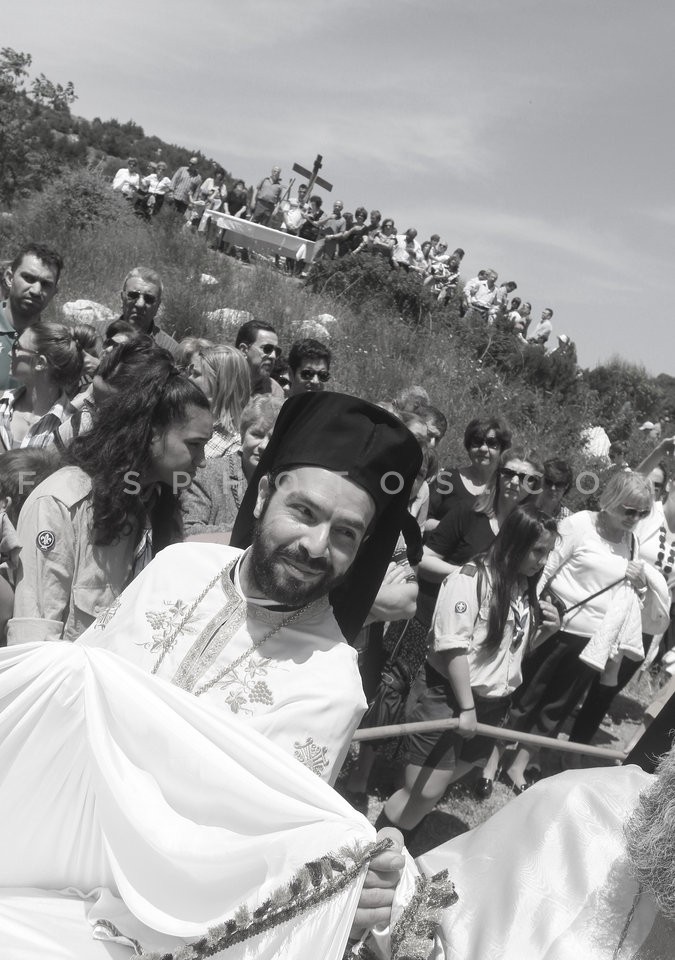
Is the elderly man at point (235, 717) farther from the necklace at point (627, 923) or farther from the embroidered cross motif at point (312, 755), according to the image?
the necklace at point (627, 923)

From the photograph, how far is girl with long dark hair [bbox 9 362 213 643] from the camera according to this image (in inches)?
110

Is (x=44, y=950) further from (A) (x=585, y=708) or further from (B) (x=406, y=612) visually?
(A) (x=585, y=708)

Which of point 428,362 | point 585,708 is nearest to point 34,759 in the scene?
point 585,708

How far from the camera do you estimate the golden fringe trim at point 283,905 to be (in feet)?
5.32

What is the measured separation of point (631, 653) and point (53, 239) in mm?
12954

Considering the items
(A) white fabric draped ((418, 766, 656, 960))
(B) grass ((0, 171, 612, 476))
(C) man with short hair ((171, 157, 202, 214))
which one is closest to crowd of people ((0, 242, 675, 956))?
(A) white fabric draped ((418, 766, 656, 960))

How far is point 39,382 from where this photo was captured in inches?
179

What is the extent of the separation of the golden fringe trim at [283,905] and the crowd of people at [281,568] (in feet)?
0.09

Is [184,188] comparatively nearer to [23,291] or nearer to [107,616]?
[23,291]

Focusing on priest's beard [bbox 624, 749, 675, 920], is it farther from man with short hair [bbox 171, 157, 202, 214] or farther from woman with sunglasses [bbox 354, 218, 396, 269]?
→ man with short hair [bbox 171, 157, 202, 214]

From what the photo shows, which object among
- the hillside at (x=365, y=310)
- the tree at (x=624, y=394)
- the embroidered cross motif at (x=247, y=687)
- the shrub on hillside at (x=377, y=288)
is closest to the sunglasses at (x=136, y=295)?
the embroidered cross motif at (x=247, y=687)

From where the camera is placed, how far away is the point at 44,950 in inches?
69.6

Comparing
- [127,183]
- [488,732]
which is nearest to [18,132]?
[127,183]

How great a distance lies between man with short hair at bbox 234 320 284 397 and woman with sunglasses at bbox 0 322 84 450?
1779 millimetres
